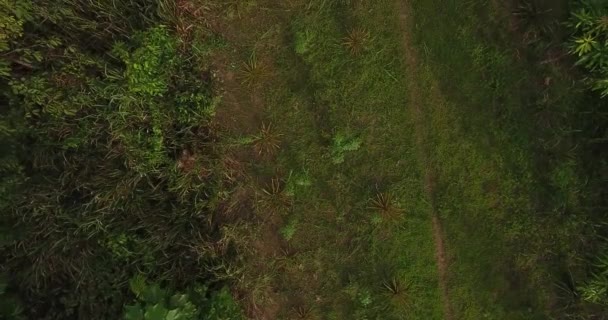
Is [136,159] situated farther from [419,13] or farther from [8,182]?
[419,13]

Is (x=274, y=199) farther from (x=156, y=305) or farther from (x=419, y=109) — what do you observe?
(x=419, y=109)

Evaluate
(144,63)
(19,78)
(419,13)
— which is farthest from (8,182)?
(419,13)

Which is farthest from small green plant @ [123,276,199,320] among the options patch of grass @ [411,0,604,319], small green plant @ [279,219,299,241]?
patch of grass @ [411,0,604,319]

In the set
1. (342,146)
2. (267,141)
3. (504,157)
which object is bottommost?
(504,157)

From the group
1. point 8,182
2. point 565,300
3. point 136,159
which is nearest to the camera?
point 8,182

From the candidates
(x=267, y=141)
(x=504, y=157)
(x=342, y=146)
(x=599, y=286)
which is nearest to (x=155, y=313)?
(x=267, y=141)

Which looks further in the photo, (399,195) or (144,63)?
(399,195)
